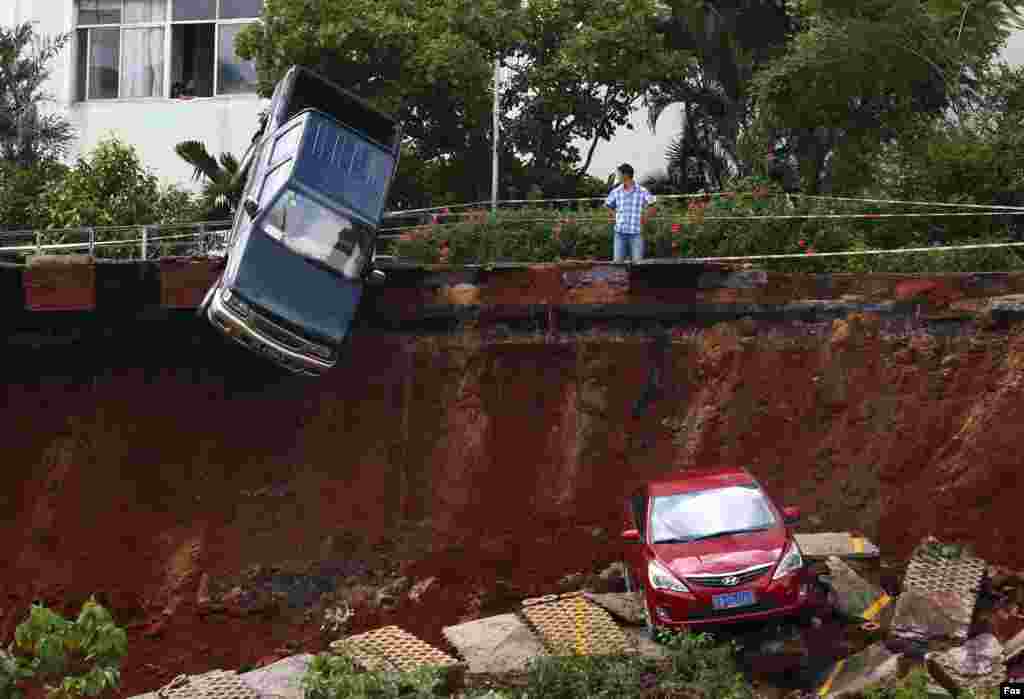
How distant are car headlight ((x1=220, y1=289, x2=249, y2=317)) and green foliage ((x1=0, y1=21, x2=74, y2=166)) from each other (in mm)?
10855

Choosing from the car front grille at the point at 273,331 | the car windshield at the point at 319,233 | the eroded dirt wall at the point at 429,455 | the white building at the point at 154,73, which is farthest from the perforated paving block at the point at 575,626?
the white building at the point at 154,73

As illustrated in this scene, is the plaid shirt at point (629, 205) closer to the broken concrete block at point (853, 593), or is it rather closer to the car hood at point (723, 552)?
the broken concrete block at point (853, 593)

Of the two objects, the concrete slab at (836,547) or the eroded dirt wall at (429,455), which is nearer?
the concrete slab at (836,547)

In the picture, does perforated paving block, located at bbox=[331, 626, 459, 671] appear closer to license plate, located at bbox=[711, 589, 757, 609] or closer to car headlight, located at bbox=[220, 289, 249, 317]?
license plate, located at bbox=[711, 589, 757, 609]

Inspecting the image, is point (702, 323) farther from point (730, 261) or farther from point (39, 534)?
point (39, 534)

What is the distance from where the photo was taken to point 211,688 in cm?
1483

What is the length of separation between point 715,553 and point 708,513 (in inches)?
30.2

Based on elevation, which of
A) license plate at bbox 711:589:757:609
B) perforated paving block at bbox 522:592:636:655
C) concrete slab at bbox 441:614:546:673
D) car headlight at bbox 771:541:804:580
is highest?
car headlight at bbox 771:541:804:580

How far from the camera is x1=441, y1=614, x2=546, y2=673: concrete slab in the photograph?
48.5 ft

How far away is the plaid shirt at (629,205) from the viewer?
19.1 m

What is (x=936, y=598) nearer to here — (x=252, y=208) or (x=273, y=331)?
(x=273, y=331)

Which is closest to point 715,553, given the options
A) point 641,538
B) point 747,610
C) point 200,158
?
point 747,610

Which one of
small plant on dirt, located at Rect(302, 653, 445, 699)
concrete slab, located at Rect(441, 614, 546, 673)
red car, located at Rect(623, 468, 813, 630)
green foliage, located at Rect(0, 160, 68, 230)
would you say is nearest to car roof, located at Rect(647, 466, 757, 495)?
red car, located at Rect(623, 468, 813, 630)

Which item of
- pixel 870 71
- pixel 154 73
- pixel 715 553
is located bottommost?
pixel 715 553
